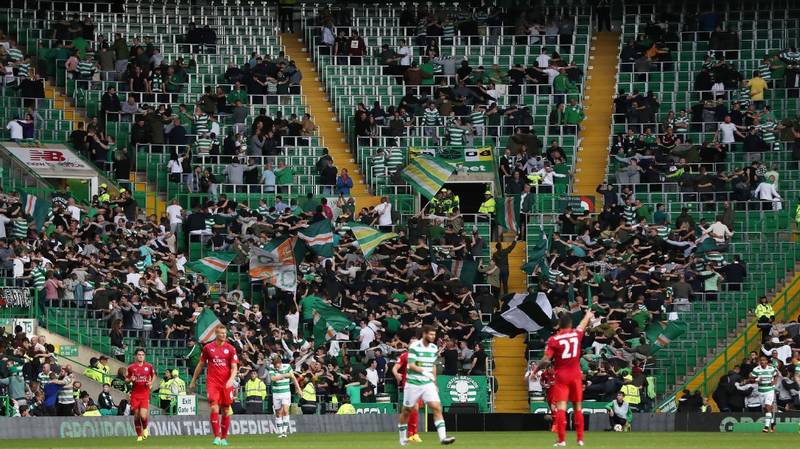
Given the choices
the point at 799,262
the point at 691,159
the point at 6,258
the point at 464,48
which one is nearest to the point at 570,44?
the point at 464,48

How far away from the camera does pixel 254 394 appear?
4331cm

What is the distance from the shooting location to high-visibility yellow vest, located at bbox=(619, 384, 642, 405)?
44000 mm

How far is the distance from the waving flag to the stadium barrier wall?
6.27 m

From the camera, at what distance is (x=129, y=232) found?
48.3 metres

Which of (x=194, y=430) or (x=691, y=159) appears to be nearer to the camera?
(x=194, y=430)

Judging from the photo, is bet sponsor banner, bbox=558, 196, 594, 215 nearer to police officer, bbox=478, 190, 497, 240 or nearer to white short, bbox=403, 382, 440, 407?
police officer, bbox=478, 190, 497, 240

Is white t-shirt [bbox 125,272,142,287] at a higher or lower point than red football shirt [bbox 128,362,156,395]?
higher

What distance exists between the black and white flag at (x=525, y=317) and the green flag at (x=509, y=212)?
221 inches

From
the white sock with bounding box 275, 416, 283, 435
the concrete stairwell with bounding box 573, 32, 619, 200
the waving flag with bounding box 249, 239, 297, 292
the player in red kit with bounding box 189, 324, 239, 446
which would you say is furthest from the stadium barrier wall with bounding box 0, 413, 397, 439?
the concrete stairwell with bounding box 573, 32, 619, 200

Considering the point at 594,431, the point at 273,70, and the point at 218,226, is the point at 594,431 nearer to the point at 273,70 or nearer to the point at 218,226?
the point at 218,226

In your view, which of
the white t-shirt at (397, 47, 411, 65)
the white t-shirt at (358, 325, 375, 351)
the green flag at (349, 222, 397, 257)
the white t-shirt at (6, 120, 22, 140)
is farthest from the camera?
the white t-shirt at (397, 47, 411, 65)

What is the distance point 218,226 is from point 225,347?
18188 millimetres

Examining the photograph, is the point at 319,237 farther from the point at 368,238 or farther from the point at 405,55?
the point at 405,55

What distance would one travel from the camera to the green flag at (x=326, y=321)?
4656cm
